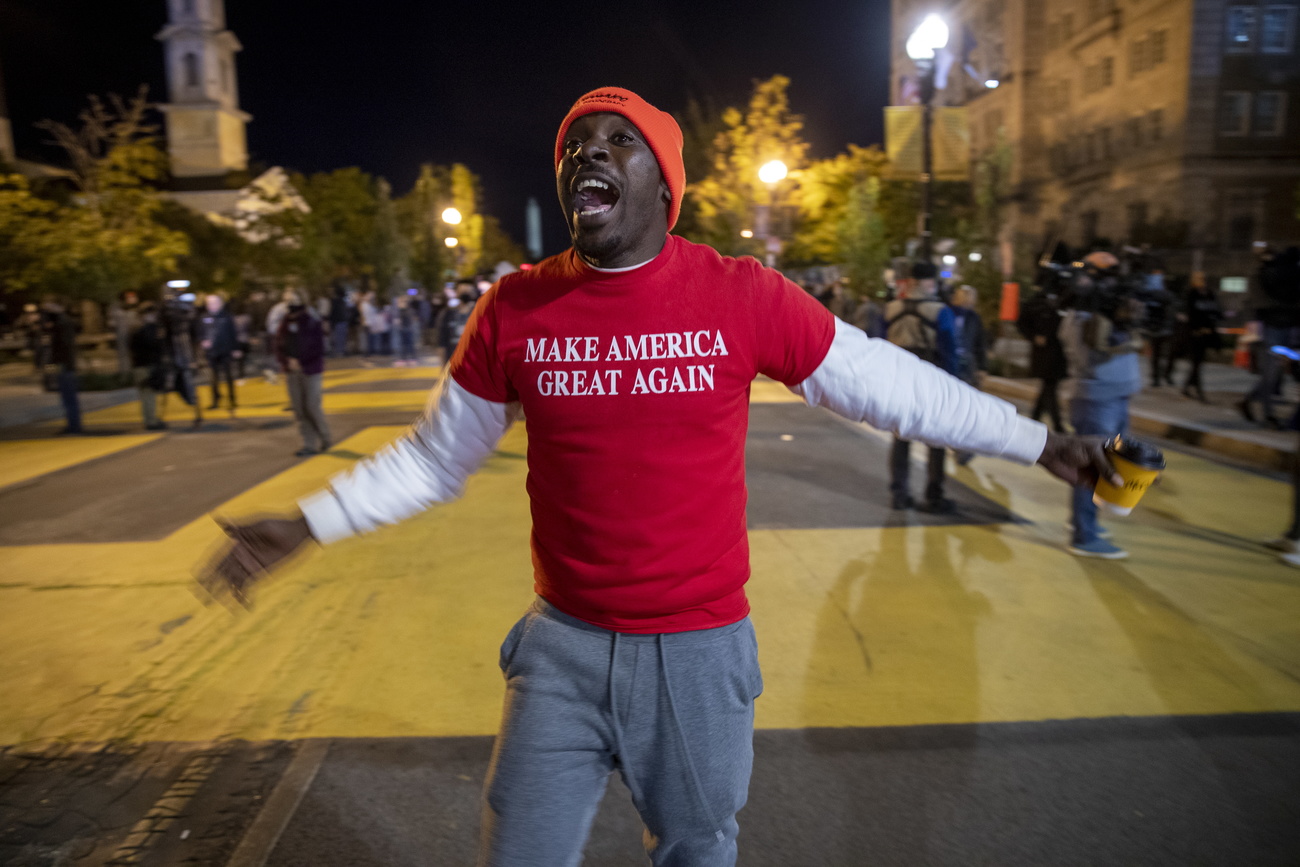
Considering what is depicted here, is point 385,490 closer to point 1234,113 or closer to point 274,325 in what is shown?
point 274,325

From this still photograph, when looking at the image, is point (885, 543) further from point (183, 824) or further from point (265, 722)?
point (183, 824)

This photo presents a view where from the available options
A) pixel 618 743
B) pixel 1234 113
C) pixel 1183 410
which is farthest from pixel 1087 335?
pixel 1234 113

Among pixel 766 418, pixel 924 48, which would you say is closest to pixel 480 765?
pixel 766 418

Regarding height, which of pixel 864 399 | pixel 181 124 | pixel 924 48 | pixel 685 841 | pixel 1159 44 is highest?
pixel 181 124

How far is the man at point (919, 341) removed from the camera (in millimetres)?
7480

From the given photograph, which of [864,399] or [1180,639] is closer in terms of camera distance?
[864,399]

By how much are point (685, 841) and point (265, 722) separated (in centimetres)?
268

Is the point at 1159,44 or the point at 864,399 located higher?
the point at 1159,44

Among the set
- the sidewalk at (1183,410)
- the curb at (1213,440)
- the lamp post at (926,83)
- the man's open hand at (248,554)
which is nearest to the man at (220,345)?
the sidewalk at (1183,410)

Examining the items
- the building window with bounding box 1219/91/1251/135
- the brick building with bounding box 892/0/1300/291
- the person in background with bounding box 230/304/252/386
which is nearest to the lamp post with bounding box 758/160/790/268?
the person in background with bounding box 230/304/252/386

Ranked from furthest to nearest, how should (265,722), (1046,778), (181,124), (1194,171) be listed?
(181,124)
(1194,171)
(265,722)
(1046,778)

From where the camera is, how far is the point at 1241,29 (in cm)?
3750

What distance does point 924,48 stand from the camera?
12.2m

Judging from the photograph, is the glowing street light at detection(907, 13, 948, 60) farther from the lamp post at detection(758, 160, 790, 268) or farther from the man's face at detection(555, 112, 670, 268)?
the man's face at detection(555, 112, 670, 268)
